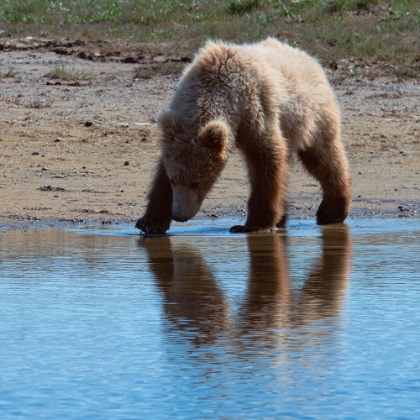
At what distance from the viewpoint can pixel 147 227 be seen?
8.29 metres

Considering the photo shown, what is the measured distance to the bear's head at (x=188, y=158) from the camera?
7738 mm

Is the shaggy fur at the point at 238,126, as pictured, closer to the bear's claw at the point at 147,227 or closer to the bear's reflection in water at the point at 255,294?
the bear's claw at the point at 147,227

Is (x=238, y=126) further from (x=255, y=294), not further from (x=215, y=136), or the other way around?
(x=255, y=294)

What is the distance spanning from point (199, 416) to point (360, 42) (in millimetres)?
12388

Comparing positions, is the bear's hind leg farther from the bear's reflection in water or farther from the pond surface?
the bear's reflection in water

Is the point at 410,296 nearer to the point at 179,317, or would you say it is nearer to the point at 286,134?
the point at 179,317

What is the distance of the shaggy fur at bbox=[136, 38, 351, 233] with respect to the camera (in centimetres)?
780

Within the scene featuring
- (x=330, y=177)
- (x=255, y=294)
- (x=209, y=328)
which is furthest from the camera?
(x=330, y=177)

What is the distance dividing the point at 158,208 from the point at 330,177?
1615 millimetres

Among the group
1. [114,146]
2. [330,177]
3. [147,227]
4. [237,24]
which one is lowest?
[147,227]

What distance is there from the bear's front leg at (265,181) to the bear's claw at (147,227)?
1.72ft

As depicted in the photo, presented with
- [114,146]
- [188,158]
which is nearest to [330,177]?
[188,158]

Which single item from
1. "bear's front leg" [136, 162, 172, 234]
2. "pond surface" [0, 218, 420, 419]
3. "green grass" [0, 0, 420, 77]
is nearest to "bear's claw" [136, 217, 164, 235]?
"bear's front leg" [136, 162, 172, 234]

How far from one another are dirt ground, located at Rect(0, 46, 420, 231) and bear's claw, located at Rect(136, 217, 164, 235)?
67 centimetres
